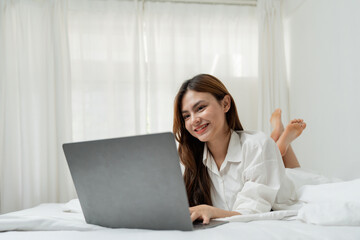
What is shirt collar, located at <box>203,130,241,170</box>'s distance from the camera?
4.86ft

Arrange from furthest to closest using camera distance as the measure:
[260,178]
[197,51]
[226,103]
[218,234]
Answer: [197,51] < [226,103] < [260,178] < [218,234]

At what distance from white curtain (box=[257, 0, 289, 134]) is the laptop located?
257cm

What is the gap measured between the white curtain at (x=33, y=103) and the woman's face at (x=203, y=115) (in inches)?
75.3

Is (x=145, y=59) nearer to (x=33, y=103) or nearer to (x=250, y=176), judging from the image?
(x=33, y=103)

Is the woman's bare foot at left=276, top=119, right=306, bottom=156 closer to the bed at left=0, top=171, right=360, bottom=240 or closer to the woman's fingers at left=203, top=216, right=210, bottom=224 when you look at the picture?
the bed at left=0, top=171, right=360, bottom=240

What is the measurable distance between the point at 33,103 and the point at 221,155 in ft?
7.23

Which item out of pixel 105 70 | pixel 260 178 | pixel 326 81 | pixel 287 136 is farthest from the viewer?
pixel 105 70

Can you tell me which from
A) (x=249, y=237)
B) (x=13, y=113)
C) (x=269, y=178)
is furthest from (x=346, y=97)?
(x=13, y=113)

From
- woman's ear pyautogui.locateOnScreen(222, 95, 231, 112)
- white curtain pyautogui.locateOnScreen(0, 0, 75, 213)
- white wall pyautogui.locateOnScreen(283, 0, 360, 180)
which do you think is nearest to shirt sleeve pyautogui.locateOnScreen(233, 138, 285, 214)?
woman's ear pyautogui.locateOnScreen(222, 95, 231, 112)

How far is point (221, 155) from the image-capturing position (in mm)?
1579

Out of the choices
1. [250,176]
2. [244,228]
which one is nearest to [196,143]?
[250,176]

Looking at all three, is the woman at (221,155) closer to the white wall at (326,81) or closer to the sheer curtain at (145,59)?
the white wall at (326,81)

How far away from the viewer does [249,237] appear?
2.60 feet

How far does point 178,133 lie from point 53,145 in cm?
186
